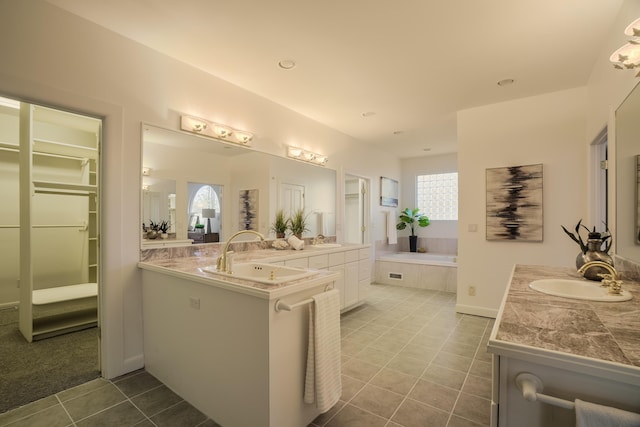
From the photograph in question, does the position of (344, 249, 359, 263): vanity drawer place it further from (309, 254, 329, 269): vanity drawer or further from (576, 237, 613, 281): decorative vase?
(576, 237, 613, 281): decorative vase

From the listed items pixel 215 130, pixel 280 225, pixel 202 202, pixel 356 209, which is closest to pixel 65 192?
pixel 202 202

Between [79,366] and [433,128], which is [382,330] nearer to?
[79,366]

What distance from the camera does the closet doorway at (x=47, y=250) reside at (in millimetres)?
2430

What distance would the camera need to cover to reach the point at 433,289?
16.3 feet

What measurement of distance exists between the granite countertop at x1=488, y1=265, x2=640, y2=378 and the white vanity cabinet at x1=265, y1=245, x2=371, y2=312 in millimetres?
1981

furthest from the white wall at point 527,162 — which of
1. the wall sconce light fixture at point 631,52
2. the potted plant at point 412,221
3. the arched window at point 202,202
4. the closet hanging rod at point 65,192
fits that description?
the closet hanging rod at point 65,192

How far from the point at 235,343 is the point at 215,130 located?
2.04 meters

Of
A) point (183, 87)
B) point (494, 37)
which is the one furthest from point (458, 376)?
point (183, 87)

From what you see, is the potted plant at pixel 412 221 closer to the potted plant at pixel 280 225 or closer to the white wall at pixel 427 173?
the white wall at pixel 427 173

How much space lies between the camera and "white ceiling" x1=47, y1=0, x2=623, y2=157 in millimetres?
1947

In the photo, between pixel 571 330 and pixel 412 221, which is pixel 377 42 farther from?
pixel 412 221

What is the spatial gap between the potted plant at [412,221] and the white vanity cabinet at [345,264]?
2429 mm

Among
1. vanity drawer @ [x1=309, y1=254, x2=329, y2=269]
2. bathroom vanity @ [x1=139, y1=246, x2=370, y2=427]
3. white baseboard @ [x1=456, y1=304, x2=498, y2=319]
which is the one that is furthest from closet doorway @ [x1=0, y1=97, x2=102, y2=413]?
white baseboard @ [x1=456, y1=304, x2=498, y2=319]

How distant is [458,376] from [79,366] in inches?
116
